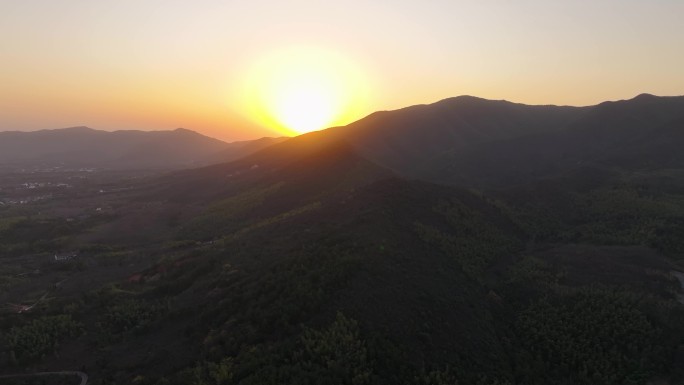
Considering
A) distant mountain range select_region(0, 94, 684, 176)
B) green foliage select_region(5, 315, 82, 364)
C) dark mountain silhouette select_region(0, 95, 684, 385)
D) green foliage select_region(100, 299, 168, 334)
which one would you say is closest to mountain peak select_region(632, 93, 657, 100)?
distant mountain range select_region(0, 94, 684, 176)

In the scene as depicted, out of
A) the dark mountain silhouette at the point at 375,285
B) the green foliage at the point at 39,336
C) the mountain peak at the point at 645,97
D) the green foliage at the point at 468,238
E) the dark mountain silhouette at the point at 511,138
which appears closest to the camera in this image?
the dark mountain silhouette at the point at 375,285

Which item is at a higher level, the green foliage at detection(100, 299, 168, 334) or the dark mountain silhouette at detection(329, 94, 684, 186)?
the dark mountain silhouette at detection(329, 94, 684, 186)

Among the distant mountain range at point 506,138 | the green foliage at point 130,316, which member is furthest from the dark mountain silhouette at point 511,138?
the green foliage at point 130,316

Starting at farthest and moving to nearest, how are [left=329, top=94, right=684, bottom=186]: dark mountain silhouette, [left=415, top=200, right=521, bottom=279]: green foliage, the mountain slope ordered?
1. the mountain slope
2. [left=329, top=94, right=684, bottom=186]: dark mountain silhouette
3. [left=415, top=200, right=521, bottom=279]: green foliage

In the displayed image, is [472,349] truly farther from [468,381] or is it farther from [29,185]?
[29,185]

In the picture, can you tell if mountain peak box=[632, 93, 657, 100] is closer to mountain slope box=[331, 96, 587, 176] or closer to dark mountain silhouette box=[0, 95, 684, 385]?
mountain slope box=[331, 96, 587, 176]

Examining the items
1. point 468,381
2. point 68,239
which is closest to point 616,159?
point 468,381

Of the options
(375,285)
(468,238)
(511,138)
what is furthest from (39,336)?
(511,138)

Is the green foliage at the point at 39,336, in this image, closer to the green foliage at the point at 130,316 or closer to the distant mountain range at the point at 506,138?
the green foliage at the point at 130,316

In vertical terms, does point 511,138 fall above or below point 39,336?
above

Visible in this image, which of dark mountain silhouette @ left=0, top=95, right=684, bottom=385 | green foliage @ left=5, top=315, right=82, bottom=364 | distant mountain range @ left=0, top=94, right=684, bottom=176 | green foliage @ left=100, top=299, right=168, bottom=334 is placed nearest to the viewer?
dark mountain silhouette @ left=0, top=95, right=684, bottom=385

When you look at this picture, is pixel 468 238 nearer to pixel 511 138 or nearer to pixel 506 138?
pixel 511 138
